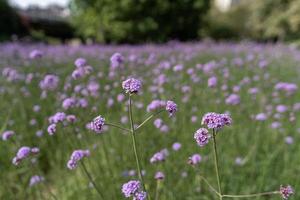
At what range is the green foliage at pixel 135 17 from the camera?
1531 centimetres

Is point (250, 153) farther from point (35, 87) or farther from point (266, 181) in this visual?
point (35, 87)

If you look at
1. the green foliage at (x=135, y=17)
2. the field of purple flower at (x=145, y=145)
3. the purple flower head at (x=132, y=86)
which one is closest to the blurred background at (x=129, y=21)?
the green foliage at (x=135, y=17)

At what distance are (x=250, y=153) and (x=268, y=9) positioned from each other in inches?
785

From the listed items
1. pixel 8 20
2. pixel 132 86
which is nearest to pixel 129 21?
pixel 8 20

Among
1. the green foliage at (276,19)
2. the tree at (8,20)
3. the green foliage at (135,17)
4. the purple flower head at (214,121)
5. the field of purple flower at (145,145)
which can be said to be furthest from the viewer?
the green foliage at (276,19)

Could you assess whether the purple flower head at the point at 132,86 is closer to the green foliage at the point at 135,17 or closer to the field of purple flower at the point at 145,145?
the field of purple flower at the point at 145,145

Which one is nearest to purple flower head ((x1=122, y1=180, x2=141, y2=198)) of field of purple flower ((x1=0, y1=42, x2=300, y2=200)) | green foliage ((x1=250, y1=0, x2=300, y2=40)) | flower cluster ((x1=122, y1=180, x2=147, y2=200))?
flower cluster ((x1=122, y1=180, x2=147, y2=200))

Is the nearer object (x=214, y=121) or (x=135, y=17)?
(x=214, y=121)

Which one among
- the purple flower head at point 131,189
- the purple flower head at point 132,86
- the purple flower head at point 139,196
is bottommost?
the purple flower head at point 139,196

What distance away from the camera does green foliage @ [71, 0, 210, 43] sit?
15312 mm

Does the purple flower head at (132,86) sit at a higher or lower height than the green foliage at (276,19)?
higher

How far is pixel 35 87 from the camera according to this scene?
524 centimetres

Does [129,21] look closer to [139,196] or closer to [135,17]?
[135,17]

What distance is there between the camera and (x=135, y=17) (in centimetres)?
1566
